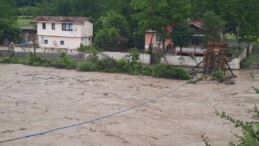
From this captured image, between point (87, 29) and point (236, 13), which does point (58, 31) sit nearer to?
point (87, 29)

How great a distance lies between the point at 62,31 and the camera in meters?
42.8

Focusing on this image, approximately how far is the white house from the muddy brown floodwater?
470 inches

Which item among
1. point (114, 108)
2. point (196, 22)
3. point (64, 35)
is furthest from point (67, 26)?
point (114, 108)

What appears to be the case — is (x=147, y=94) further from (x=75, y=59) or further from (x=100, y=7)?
(x=100, y=7)

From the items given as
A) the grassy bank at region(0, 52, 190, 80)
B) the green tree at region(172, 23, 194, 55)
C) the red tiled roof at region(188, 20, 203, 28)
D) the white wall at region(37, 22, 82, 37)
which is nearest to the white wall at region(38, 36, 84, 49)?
the white wall at region(37, 22, 82, 37)

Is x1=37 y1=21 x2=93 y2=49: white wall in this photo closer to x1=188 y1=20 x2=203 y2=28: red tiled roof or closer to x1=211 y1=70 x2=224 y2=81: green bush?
x1=188 y1=20 x2=203 y2=28: red tiled roof

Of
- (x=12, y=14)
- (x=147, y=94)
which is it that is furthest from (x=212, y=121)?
(x=12, y=14)

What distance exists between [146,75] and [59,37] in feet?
52.8

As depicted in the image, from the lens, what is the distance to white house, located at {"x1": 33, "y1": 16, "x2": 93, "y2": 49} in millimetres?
42438

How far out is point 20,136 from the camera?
48.4ft

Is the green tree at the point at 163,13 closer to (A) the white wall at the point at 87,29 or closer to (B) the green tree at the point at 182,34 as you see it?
(B) the green tree at the point at 182,34

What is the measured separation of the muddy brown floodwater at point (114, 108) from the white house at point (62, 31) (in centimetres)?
1194

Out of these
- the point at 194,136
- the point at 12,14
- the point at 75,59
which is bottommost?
the point at 194,136

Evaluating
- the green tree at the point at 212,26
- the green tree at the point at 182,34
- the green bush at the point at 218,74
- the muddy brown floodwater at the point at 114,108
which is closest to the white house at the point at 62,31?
the green tree at the point at 182,34
